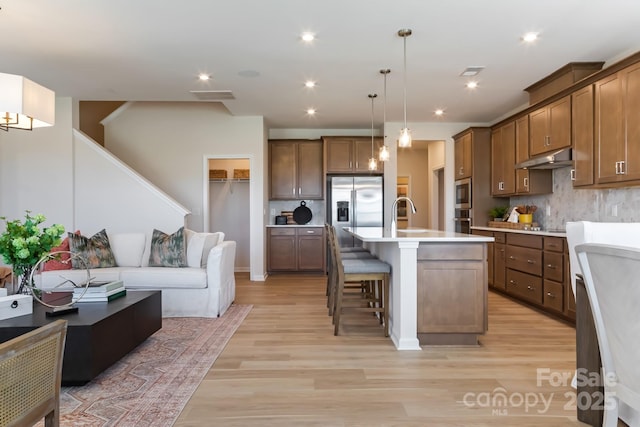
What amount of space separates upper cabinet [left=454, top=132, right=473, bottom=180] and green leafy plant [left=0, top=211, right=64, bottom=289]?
5.41 m

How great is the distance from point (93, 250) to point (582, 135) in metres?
5.22

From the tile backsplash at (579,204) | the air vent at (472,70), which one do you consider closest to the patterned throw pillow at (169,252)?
the air vent at (472,70)

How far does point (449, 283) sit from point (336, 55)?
239cm

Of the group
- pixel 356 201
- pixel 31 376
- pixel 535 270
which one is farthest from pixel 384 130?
pixel 31 376

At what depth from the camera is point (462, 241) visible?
295 cm

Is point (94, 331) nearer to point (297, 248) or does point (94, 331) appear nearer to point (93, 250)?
point (93, 250)

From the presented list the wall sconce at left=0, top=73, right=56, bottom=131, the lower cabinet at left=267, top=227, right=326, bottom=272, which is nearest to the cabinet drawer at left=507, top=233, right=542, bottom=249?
the lower cabinet at left=267, top=227, right=326, bottom=272

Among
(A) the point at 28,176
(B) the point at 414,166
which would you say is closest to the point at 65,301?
(A) the point at 28,176

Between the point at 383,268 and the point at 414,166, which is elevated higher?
the point at 414,166

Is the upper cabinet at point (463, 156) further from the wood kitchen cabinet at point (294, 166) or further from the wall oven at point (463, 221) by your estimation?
the wood kitchen cabinet at point (294, 166)

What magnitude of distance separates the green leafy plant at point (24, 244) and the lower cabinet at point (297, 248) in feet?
13.6

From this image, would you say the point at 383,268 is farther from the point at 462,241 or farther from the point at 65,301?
the point at 65,301

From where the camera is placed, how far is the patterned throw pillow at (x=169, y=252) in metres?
4.14

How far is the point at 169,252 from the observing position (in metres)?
4.16
